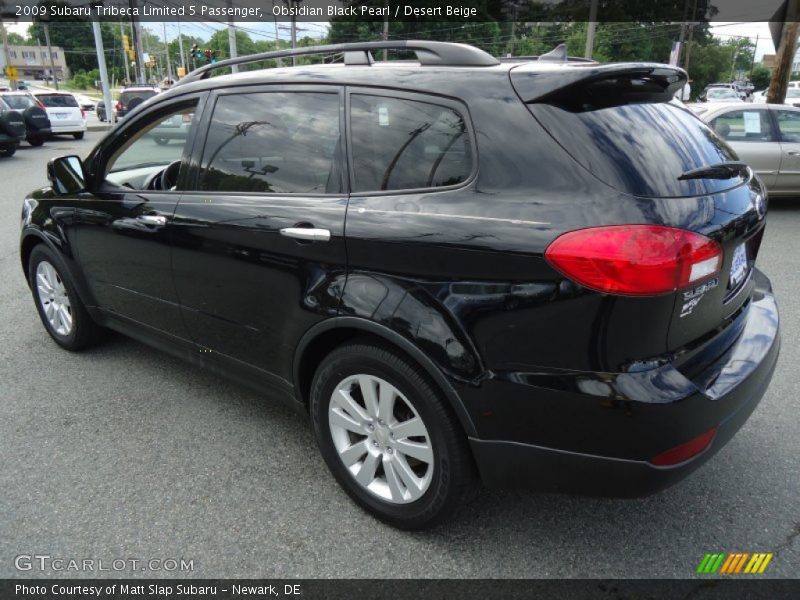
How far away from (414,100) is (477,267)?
0.73 meters

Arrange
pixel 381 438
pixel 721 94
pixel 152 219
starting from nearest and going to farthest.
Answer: pixel 381 438 → pixel 152 219 → pixel 721 94

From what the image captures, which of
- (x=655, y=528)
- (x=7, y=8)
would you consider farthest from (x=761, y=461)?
(x=7, y=8)

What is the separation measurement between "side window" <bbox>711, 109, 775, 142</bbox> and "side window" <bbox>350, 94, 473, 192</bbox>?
7959mm

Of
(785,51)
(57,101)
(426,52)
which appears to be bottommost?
(57,101)

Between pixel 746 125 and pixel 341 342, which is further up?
pixel 746 125

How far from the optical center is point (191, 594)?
7.23ft

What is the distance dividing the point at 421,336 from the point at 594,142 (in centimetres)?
86

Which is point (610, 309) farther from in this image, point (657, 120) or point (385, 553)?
point (385, 553)

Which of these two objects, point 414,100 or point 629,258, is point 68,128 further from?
point 629,258

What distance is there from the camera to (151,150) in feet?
11.9

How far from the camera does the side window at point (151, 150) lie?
3.23 meters

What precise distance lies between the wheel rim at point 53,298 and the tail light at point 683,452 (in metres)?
3.71

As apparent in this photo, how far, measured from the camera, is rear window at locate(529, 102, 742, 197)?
75.1 inches

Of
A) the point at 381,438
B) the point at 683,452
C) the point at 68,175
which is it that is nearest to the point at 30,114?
the point at 68,175
